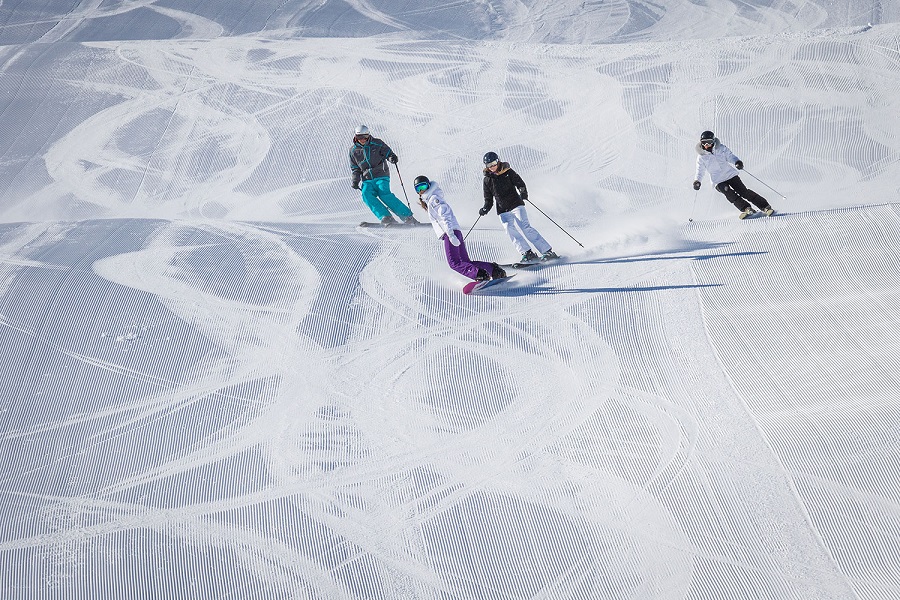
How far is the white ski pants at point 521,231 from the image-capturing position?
739cm

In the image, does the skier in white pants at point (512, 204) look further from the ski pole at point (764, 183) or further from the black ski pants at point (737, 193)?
the ski pole at point (764, 183)

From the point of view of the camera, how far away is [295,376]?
6051 mm

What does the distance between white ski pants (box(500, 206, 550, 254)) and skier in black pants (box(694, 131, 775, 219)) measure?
1876mm

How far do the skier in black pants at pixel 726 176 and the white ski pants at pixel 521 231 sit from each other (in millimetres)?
1876

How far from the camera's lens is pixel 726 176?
26.2 ft

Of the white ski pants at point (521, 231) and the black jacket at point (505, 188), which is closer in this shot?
the black jacket at point (505, 188)

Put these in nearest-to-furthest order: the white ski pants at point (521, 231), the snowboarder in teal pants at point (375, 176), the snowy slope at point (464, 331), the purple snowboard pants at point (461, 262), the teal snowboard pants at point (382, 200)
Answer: the snowy slope at point (464, 331)
the purple snowboard pants at point (461, 262)
the white ski pants at point (521, 231)
the snowboarder in teal pants at point (375, 176)
the teal snowboard pants at point (382, 200)

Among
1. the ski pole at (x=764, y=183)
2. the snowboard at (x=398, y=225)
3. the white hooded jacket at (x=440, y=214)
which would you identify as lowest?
the ski pole at (x=764, y=183)

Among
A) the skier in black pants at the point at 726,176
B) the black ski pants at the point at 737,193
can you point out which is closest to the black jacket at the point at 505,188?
the skier in black pants at the point at 726,176

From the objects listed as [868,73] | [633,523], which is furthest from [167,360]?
[868,73]

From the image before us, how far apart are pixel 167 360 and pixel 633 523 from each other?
13.6 feet

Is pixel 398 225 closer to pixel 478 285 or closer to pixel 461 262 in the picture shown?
pixel 461 262

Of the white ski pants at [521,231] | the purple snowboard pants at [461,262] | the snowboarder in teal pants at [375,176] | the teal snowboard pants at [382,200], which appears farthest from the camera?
the teal snowboard pants at [382,200]

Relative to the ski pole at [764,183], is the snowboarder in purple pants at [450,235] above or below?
above
